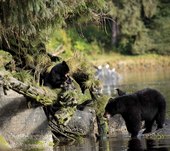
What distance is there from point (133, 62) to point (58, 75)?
46720 mm

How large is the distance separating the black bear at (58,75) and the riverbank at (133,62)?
44.1 metres

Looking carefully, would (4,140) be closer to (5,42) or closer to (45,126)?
(45,126)

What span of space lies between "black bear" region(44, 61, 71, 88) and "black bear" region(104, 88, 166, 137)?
1643 millimetres

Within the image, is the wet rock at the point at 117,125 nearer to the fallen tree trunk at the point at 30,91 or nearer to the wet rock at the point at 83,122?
the wet rock at the point at 83,122

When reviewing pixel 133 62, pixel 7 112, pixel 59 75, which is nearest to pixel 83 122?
pixel 59 75

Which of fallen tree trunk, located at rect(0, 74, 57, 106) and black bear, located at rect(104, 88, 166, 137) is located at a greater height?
fallen tree trunk, located at rect(0, 74, 57, 106)

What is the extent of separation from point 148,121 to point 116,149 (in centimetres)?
316

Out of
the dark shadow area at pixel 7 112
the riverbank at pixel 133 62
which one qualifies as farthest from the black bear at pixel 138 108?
the riverbank at pixel 133 62

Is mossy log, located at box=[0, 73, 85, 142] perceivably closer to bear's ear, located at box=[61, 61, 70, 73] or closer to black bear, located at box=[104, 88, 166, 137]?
bear's ear, located at box=[61, 61, 70, 73]

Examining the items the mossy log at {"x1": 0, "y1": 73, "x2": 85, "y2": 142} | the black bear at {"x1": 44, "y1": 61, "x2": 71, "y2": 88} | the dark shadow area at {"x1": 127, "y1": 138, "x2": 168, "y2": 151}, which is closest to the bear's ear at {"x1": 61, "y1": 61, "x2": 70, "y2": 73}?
the black bear at {"x1": 44, "y1": 61, "x2": 71, "y2": 88}

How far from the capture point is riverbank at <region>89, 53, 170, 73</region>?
64.1 meters

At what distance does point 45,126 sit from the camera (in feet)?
58.2

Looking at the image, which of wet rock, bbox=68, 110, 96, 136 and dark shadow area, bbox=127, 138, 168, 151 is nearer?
dark shadow area, bbox=127, 138, 168, 151

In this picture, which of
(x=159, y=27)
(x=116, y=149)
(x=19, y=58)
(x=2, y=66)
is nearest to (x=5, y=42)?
(x=19, y=58)
